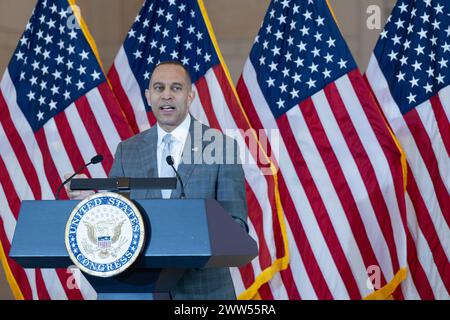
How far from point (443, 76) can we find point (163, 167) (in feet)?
8.18

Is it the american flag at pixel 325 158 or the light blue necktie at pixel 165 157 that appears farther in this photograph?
the american flag at pixel 325 158

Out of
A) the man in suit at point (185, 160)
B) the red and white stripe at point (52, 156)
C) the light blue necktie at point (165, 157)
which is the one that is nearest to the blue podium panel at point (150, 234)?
the man in suit at point (185, 160)

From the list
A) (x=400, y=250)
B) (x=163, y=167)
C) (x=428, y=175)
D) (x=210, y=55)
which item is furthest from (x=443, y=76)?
(x=163, y=167)

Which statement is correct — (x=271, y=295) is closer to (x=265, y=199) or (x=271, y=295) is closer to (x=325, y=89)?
(x=265, y=199)

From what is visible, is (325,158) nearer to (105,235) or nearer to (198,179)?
(198,179)

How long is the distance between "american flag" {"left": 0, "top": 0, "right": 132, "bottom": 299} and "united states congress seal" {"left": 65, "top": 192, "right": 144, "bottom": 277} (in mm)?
2920

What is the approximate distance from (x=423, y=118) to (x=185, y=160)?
8.00 feet

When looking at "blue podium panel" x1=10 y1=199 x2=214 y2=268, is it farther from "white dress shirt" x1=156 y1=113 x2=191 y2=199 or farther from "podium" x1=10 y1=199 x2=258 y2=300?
"white dress shirt" x1=156 y1=113 x2=191 y2=199

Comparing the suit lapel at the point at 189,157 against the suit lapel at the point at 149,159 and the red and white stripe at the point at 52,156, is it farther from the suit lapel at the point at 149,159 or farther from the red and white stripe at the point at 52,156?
the red and white stripe at the point at 52,156

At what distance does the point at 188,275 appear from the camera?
235cm

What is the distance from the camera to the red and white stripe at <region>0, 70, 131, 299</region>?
479 cm

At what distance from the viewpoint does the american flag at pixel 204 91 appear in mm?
4590

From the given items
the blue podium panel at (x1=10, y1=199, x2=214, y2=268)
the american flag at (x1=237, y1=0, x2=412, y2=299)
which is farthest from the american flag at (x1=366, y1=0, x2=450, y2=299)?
the blue podium panel at (x1=10, y1=199, x2=214, y2=268)

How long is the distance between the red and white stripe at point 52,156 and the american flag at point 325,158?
0.89 meters
